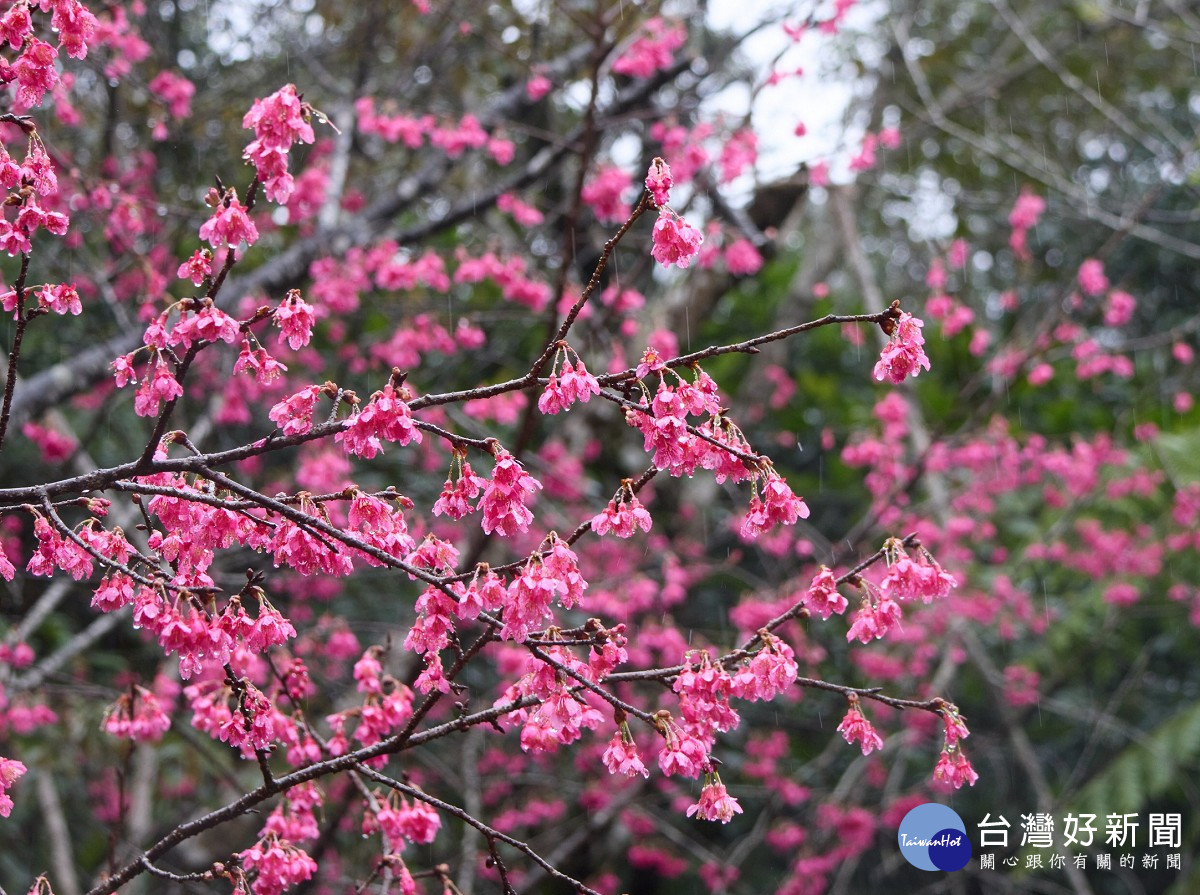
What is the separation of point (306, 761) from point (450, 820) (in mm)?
4736

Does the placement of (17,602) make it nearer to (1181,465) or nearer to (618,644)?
(618,644)

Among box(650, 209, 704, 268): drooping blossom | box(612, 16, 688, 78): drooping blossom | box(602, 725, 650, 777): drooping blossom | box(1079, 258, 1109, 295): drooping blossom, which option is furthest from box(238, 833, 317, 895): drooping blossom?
box(1079, 258, 1109, 295): drooping blossom

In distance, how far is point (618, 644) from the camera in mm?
1912

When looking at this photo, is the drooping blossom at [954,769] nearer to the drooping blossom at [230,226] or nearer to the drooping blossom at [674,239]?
the drooping blossom at [674,239]

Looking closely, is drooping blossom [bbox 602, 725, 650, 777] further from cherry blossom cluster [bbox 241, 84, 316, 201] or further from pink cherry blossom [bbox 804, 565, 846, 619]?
cherry blossom cluster [bbox 241, 84, 316, 201]

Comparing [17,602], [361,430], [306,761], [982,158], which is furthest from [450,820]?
[982,158]

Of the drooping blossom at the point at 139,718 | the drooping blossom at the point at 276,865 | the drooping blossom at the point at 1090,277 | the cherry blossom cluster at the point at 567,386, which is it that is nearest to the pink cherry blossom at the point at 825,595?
the cherry blossom cluster at the point at 567,386

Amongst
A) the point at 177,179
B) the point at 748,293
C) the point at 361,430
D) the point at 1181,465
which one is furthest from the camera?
the point at 748,293

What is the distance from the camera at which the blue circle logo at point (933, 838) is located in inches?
166

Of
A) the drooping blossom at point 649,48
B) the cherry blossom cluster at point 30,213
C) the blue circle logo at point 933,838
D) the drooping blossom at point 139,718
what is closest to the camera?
the cherry blossom cluster at point 30,213

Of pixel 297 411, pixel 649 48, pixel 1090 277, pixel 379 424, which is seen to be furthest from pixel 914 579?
pixel 1090 277

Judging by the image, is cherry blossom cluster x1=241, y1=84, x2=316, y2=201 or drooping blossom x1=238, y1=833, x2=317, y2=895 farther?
drooping blossom x1=238, y1=833, x2=317, y2=895

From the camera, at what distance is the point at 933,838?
444 centimetres

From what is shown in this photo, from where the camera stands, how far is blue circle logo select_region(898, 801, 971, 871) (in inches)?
166
